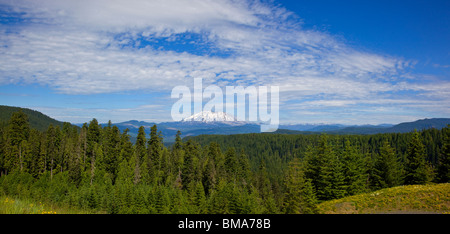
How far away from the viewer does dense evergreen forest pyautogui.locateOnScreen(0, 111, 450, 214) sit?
3916 cm

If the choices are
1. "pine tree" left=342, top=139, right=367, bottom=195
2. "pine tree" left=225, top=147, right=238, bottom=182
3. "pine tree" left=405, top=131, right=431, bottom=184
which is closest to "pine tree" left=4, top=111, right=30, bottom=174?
"pine tree" left=225, top=147, right=238, bottom=182

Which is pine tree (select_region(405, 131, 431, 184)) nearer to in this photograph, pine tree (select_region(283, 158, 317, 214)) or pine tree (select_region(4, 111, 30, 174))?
pine tree (select_region(283, 158, 317, 214))

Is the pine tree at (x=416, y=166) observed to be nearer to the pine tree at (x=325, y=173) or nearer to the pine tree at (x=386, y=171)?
the pine tree at (x=386, y=171)

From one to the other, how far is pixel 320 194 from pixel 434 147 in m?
193

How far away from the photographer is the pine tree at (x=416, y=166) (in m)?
44.4

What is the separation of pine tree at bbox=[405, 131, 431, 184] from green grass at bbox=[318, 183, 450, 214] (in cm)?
2530

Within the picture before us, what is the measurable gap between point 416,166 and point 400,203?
1235 inches

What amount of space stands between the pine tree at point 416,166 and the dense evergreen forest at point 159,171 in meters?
0.14

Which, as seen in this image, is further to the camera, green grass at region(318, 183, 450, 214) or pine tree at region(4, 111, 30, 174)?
pine tree at region(4, 111, 30, 174)

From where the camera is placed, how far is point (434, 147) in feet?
570

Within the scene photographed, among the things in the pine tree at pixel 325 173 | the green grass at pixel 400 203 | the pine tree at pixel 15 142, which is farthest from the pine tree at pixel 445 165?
the pine tree at pixel 15 142

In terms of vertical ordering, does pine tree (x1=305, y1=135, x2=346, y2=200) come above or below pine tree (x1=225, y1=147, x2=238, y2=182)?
above
